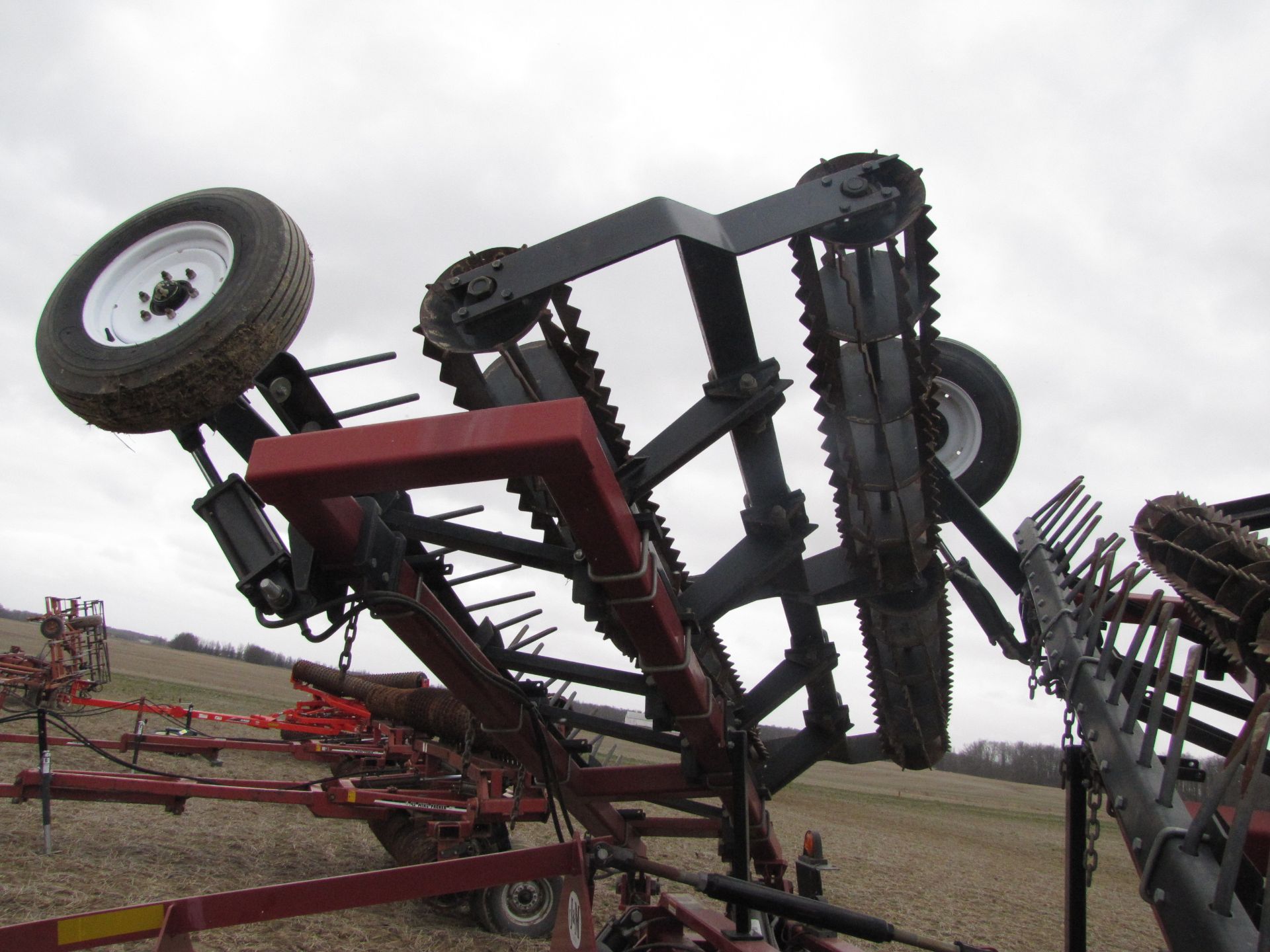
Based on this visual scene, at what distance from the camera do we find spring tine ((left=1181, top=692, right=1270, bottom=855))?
2094 millimetres

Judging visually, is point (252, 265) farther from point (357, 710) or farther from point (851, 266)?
point (357, 710)

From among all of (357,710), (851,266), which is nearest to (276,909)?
(851,266)

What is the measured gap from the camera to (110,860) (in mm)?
7203

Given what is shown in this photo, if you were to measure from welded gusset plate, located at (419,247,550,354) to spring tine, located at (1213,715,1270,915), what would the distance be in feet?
8.03

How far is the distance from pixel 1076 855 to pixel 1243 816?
41.4 inches

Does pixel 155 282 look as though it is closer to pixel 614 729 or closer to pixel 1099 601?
pixel 614 729

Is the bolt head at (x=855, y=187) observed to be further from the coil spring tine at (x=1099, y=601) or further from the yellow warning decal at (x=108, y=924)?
the yellow warning decal at (x=108, y=924)

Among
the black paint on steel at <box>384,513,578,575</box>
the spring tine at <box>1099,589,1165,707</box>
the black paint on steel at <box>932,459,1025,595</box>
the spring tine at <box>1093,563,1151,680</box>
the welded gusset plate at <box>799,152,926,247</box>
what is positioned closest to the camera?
the spring tine at <box>1099,589,1165,707</box>

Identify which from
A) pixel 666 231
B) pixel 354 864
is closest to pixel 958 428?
pixel 666 231

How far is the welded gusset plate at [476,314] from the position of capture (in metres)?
3.21

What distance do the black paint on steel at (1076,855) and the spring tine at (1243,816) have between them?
0.84m

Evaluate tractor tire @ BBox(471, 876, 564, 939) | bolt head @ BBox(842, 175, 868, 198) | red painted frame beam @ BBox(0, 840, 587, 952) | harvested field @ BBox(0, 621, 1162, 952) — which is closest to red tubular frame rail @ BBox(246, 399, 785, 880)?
red painted frame beam @ BBox(0, 840, 587, 952)

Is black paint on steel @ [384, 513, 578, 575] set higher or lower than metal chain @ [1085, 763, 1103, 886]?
higher

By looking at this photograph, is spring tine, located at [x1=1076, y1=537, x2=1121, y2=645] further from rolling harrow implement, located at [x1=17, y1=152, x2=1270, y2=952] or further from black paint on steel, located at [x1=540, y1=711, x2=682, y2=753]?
black paint on steel, located at [x1=540, y1=711, x2=682, y2=753]
